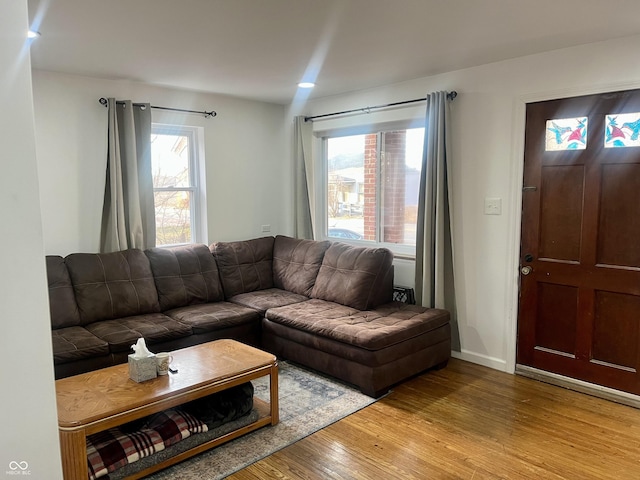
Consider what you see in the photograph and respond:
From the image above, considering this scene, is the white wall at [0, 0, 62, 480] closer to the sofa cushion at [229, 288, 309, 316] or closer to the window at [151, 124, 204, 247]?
the sofa cushion at [229, 288, 309, 316]

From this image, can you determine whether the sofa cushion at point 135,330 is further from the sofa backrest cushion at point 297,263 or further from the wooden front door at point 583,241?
the wooden front door at point 583,241

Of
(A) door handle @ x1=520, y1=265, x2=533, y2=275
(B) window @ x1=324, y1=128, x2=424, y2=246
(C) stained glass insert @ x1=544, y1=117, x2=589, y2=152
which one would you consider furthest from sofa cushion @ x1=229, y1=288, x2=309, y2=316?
(C) stained glass insert @ x1=544, y1=117, x2=589, y2=152

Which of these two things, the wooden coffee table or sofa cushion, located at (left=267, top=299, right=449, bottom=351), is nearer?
the wooden coffee table

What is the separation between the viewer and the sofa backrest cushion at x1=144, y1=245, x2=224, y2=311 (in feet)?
13.1

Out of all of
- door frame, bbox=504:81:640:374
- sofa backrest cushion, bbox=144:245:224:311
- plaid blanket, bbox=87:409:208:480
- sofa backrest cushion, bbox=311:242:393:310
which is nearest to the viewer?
plaid blanket, bbox=87:409:208:480

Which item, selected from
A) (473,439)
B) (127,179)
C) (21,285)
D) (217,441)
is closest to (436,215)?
(473,439)

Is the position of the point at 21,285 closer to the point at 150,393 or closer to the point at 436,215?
the point at 150,393

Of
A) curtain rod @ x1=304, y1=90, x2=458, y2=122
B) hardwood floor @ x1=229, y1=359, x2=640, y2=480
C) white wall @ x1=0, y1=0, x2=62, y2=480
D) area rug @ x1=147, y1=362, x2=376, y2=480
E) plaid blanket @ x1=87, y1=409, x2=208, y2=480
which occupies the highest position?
curtain rod @ x1=304, y1=90, x2=458, y2=122

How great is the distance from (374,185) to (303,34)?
202 cm

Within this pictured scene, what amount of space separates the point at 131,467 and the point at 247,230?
3.02 meters

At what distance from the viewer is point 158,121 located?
169 inches

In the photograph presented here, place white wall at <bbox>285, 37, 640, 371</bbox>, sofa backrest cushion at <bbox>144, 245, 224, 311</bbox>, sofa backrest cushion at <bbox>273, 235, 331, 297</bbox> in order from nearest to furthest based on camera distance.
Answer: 1. white wall at <bbox>285, 37, 640, 371</bbox>
2. sofa backrest cushion at <bbox>144, 245, 224, 311</bbox>
3. sofa backrest cushion at <bbox>273, 235, 331, 297</bbox>

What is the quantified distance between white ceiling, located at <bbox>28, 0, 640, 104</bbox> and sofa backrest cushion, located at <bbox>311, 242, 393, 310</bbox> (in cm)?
152

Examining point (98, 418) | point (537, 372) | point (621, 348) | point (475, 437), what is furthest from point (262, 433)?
point (621, 348)
